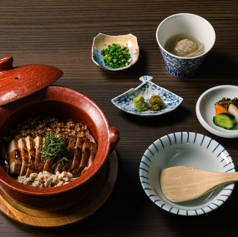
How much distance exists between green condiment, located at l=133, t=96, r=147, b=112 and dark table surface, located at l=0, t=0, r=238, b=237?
0.06 metres

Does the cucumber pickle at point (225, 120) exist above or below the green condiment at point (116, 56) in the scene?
below

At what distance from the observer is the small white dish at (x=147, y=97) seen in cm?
173

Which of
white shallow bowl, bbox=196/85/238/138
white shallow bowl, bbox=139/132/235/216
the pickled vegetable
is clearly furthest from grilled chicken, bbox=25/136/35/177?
the pickled vegetable

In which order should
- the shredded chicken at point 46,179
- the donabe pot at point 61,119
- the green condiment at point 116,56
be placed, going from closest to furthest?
1. the donabe pot at point 61,119
2. the shredded chicken at point 46,179
3. the green condiment at point 116,56

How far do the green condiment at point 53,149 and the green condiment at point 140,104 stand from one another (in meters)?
0.45

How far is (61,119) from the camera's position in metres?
1.57

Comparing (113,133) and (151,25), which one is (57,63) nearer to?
(151,25)

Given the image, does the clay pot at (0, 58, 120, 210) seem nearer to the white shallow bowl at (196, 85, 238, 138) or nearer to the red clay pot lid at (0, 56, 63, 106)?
the red clay pot lid at (0, 56, 63, 106)

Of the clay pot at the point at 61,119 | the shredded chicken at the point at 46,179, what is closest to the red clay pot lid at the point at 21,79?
the clay pot at the point at 61,119

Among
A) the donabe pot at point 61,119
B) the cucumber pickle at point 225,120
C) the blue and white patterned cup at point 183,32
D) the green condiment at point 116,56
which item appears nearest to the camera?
the donabe pot at point 61,119

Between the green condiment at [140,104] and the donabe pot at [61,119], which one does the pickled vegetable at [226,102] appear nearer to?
the green condiment at [140,104]

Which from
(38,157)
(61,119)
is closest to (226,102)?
(61,119)

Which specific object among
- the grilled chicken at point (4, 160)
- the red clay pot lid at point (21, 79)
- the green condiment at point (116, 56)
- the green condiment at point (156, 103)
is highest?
the red clay pot lid at point (21, 79)

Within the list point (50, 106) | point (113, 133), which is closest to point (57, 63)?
point (50, 106)
